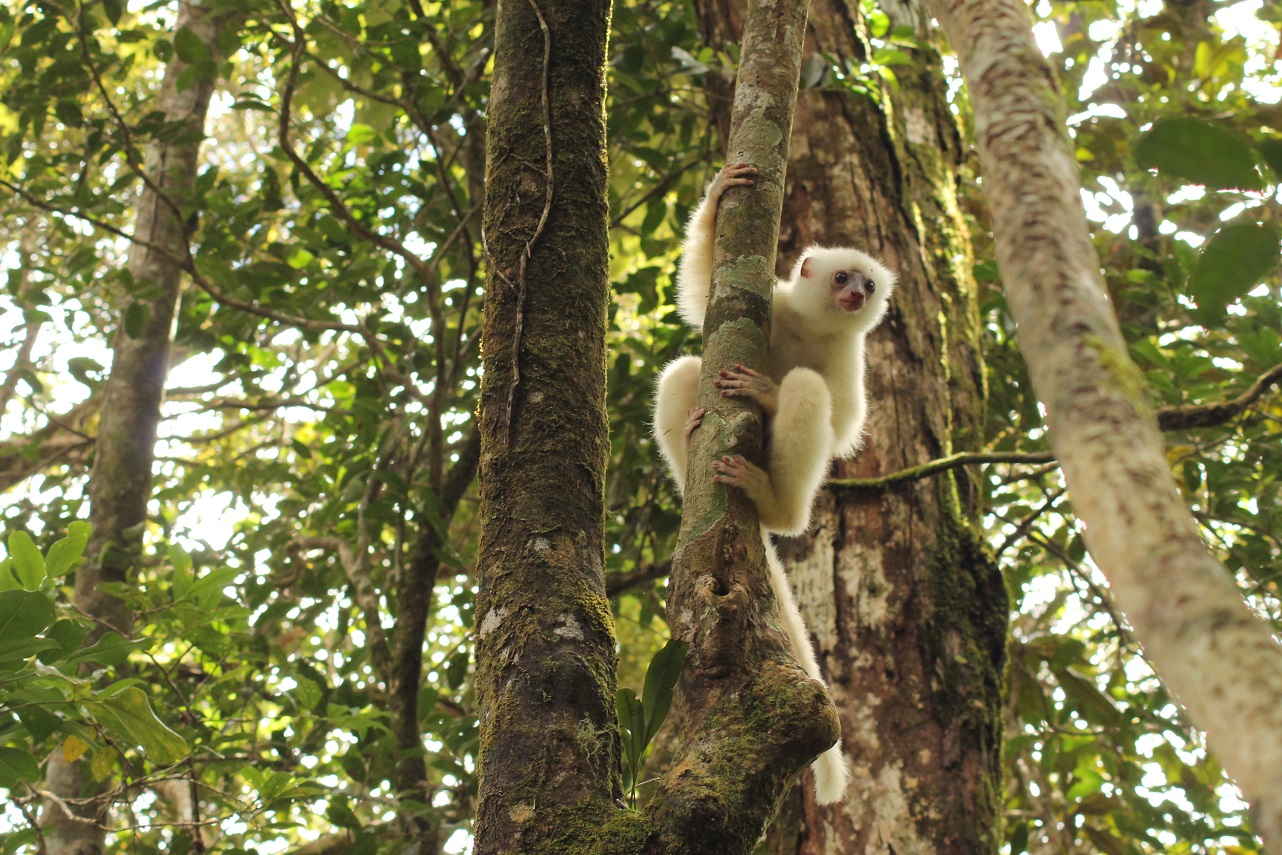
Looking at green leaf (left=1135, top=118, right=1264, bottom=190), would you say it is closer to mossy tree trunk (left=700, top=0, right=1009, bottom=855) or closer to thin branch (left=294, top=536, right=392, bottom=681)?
mossy tree trunk (left=700, top=0, right=1009, bottom=855)

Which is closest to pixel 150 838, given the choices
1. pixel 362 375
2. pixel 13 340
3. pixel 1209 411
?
pixel 362 375

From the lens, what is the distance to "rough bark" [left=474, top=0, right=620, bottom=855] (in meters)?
1.52

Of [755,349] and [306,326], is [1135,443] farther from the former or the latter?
[306,326]

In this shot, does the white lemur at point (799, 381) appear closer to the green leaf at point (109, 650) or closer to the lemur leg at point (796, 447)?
the lemur leg at point (796, 447)

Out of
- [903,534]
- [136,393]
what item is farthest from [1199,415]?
[136,393]

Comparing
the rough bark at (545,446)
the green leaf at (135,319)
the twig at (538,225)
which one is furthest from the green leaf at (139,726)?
the green leaf at (135,319)

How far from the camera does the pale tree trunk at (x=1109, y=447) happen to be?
873 millimetres

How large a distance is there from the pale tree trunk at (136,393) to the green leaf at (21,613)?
254 cm

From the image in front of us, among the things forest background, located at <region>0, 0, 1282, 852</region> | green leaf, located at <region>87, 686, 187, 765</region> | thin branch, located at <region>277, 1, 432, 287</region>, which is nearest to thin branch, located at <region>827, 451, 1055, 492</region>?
forest background, located at <region>0, 0, 1282, 852</region>

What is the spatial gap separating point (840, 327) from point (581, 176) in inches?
88.2

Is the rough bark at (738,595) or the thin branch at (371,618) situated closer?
the rough bark at (738,595)

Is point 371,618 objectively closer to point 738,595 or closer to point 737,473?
point 737,473

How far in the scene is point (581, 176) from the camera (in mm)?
2340

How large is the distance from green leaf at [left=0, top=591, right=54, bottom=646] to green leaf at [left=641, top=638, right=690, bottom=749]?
1.46 metres
